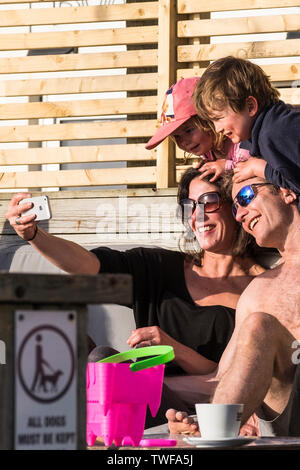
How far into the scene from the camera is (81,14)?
6.21 m

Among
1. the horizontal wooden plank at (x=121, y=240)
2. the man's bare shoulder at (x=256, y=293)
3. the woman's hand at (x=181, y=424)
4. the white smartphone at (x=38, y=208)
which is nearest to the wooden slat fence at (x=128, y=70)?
the horizontal wooden plank at (x=121, y=240)

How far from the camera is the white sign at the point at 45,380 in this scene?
1.52 metres

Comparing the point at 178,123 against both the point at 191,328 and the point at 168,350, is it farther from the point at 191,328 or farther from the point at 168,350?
the point at 168,350

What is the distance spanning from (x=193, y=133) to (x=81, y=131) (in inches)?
68.3

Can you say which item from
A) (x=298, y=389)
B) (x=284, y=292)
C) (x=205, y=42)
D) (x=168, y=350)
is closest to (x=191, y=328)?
(x=284, y=292)

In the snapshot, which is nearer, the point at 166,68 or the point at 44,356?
the point at 44,356

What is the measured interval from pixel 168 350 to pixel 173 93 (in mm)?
2234

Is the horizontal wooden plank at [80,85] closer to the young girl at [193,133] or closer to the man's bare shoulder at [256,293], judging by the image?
the young girl at [193,133]

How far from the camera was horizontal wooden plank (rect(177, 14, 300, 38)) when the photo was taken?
557cm

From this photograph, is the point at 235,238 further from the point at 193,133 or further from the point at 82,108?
the point at 82,108

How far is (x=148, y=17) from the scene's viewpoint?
595 cm

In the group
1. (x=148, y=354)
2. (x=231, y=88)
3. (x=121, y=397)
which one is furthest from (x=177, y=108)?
(x=121, y=397)

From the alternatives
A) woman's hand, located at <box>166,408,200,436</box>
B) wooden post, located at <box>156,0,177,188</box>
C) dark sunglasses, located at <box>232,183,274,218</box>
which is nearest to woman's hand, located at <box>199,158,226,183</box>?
dark sunglasses, located at <box>232,183,274,218</box>

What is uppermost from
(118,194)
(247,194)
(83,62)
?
(83,62)
